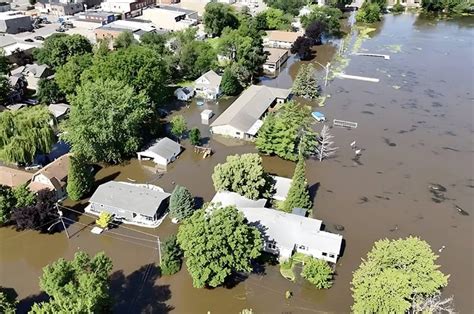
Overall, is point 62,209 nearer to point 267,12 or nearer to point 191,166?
point 191,166

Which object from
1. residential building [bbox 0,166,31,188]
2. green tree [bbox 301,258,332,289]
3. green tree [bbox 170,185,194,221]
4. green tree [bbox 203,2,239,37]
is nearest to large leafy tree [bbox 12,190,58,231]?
residential building [bbox 0,166,31,188]

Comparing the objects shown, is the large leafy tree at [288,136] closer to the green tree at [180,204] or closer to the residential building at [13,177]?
the green tree at [180,204]

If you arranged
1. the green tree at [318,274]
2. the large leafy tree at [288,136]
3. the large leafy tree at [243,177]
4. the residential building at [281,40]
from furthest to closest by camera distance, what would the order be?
the residential building at [281,40] → the large leafy tree at [288,136] → the large leafy tree at [243,177] → the green tree at [318,274]

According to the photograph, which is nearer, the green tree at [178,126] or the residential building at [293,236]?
the residential building at [293,236]

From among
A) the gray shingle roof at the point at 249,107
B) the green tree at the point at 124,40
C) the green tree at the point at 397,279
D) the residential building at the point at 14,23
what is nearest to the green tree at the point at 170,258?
the green tree at the point at 397,279

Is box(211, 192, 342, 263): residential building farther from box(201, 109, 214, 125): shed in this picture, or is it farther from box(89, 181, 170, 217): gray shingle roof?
box(201, 109, 214, 125): shed
